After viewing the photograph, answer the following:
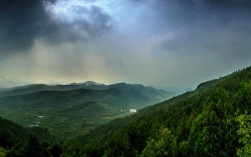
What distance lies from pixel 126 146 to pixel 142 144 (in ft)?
55.3

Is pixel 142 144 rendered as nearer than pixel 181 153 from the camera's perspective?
No

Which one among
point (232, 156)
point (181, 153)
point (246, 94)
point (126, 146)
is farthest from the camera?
point (126, 146)

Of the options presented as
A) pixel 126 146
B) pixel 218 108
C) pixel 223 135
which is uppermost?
pixel 218 108

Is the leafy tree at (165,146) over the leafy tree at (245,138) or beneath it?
beneath

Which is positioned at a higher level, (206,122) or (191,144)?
(206,122)

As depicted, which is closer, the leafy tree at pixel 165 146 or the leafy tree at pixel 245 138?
the leafy tree at pixel 245 138

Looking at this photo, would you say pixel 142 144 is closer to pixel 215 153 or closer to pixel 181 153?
pixel 181 153

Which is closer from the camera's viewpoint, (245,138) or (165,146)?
(245,138)

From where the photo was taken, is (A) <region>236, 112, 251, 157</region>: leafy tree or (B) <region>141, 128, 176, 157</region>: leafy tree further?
(B) <region>141, 128, 176, 157</region>: leafy tree

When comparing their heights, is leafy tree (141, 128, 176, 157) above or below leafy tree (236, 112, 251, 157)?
below

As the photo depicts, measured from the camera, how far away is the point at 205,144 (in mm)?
51719

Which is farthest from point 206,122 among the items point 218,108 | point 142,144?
point 142,144

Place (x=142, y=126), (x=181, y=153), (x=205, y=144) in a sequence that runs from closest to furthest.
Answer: (x=205, y=144) → (x=181, y=153) → (x=142, y=126)

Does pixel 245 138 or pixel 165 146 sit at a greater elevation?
pixel 245 138
